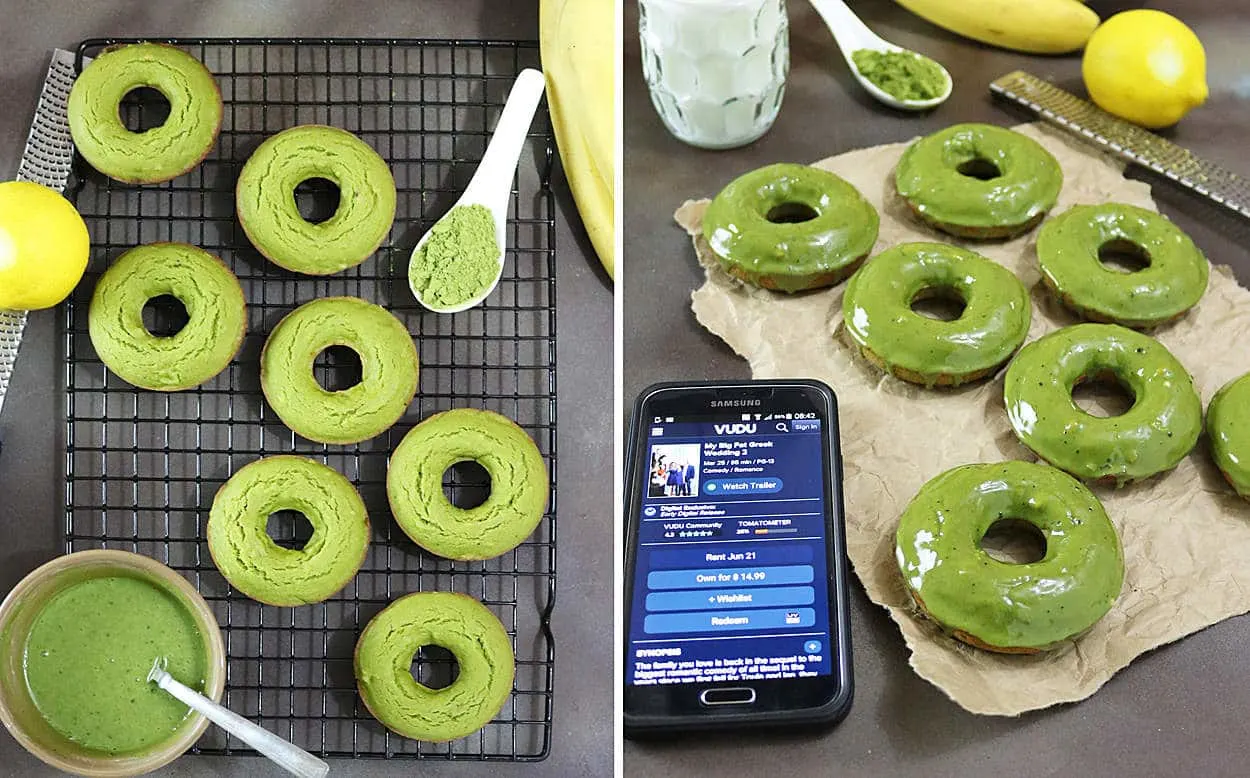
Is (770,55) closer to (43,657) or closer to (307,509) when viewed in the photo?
(307,509)

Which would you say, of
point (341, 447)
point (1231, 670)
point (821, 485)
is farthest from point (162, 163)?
point (1231, 670)

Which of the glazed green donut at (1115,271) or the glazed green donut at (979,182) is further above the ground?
the glazed green donut at (979,182)

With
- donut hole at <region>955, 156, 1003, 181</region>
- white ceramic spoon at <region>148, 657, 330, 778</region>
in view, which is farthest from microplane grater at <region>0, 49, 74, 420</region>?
donut hole at <region>955, 156, 1003, 181</region>

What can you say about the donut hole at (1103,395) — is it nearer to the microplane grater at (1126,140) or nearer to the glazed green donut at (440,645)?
Result: the microplane grater at (1126,140)

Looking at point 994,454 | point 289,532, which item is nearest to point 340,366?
point 289,532

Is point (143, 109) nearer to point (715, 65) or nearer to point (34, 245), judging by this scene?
point (34, 245)

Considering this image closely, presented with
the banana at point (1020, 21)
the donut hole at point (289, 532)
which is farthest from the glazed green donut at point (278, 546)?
the banana at point (1020, 21)
